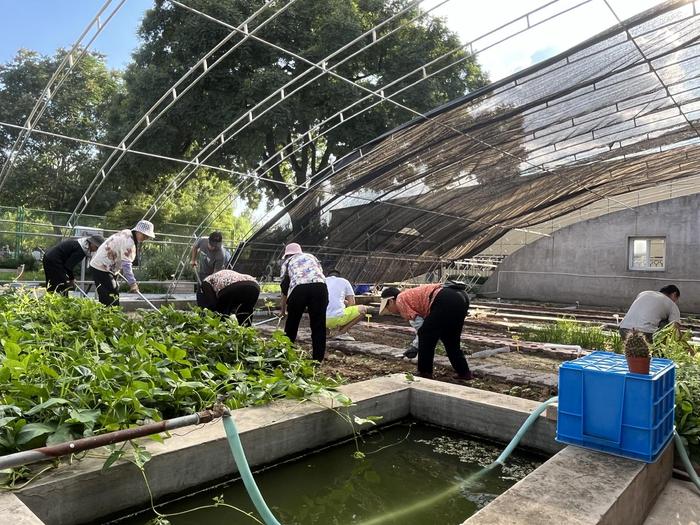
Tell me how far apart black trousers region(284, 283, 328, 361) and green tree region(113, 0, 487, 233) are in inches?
455

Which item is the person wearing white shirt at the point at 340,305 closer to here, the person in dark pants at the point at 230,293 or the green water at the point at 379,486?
the person in dark pants at the point at 230,293

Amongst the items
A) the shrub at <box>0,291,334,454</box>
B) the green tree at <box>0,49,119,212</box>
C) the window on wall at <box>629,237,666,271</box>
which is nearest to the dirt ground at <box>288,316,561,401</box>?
the shrub at <box>0,291,334,454</box>

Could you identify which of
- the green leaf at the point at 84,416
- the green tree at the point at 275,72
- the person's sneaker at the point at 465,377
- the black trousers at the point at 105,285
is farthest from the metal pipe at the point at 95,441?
the green tree at the point at 275,72

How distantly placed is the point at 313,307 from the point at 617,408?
3.22 m

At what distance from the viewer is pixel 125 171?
18531 mm

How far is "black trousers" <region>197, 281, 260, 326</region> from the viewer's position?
565cm

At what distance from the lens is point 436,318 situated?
4.89 m

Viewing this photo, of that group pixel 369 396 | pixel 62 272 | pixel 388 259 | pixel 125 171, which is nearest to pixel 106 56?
pixel 125 171

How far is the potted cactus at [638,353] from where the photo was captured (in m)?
2.43

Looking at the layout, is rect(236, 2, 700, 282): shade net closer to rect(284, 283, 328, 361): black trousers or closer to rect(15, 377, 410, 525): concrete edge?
rect(284, 283, 328, 361): black trousers

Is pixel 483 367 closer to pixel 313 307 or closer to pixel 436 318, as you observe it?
pixel 436 318

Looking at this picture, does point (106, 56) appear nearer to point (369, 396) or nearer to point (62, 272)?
point (62, 272)

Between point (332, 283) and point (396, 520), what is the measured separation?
4.90 meters

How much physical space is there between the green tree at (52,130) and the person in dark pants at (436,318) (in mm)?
23355
